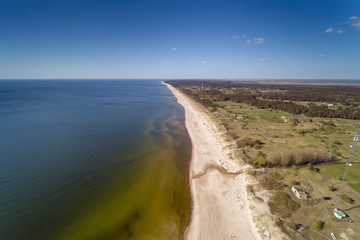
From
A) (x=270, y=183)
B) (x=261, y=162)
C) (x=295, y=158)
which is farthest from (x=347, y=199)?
(x=261, y=162)

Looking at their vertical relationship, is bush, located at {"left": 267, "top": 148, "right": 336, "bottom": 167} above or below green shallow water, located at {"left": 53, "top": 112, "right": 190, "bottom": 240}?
above

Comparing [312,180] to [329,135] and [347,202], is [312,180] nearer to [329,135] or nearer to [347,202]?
[347,202]

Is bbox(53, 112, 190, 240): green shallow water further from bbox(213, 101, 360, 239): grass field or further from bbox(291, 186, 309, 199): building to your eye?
bbox(291, 186, 309, 199): building

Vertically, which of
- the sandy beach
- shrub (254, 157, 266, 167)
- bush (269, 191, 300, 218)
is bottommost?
the sandy beach

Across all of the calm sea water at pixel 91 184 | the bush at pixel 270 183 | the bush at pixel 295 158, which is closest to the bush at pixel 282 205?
the bush at pixel 270 183

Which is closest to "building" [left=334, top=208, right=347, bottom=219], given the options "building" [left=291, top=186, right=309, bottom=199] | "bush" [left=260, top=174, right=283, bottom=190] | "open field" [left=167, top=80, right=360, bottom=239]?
"open field" [left=167, top=80, right=360, bottom=239]

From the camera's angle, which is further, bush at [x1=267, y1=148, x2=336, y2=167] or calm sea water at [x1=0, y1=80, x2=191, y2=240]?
bush at [x1=267, y1=148, x2=336, y2=167]

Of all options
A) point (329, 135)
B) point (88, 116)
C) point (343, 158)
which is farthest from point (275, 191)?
point (88, 116)

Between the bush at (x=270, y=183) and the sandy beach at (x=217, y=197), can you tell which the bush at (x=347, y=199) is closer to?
the bush at (x=270, y=183)
